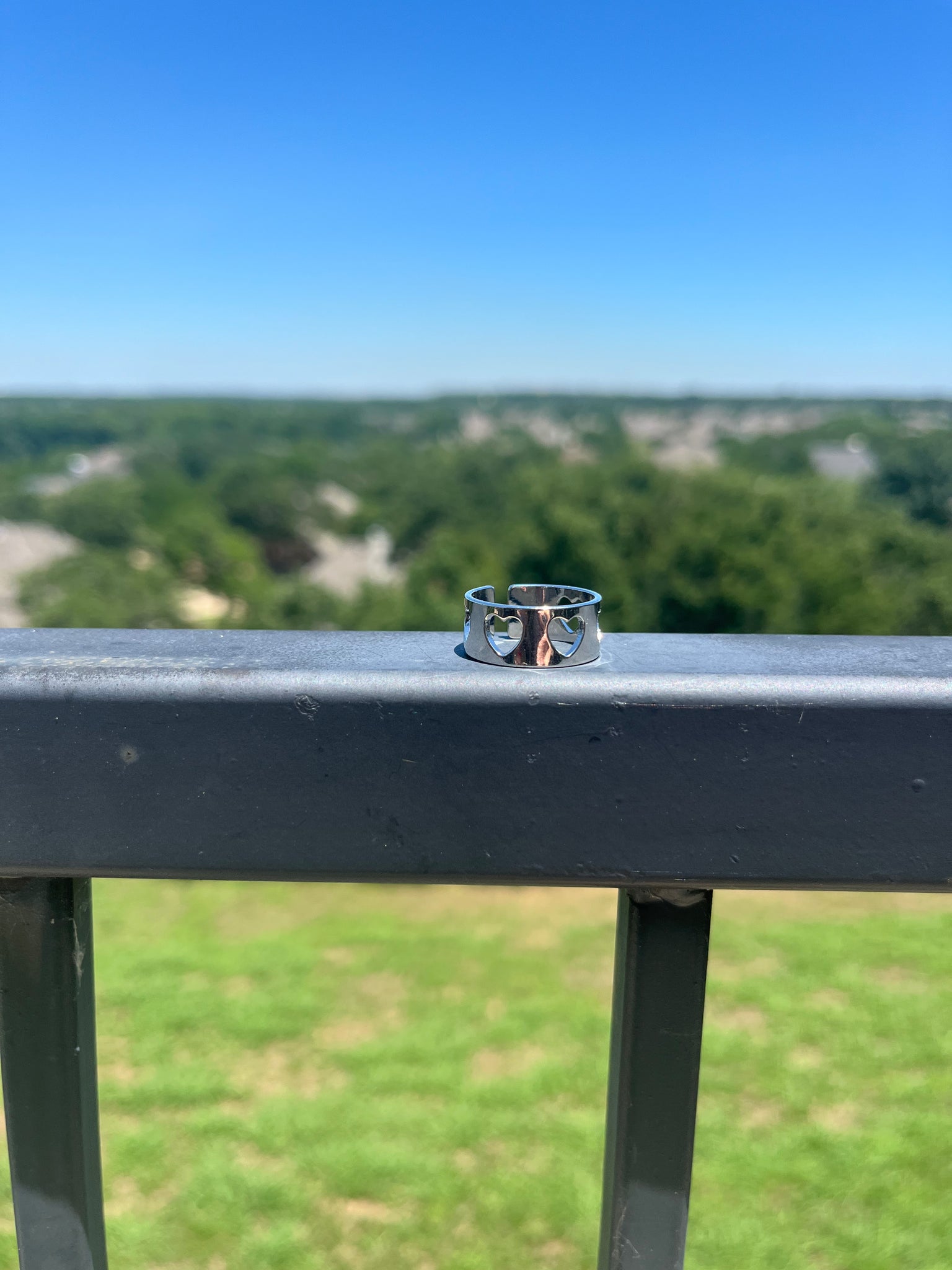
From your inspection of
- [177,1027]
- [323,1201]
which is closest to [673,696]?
[323,1201]

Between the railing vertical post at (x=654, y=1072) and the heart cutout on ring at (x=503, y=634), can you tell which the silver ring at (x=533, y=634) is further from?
the railing vertical post at (x=654, y=1072)

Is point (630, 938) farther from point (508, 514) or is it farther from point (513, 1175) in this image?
point (508, 514)

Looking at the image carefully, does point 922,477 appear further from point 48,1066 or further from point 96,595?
point 48,1066

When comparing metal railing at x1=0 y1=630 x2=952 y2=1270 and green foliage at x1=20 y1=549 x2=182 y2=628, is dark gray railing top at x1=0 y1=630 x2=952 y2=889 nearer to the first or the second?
metal railing at x1=0 y1=630 x2=952 y2=1270

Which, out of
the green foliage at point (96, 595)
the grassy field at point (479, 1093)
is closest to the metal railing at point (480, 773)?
the grassy field at point (479, 1093)

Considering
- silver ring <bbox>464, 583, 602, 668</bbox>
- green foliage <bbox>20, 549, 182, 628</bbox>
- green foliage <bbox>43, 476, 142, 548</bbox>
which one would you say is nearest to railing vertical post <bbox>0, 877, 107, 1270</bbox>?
silver ring <bbox>464, 583, 602, 668</bbox>

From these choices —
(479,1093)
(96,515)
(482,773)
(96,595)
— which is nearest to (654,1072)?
(482,773)
